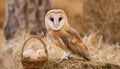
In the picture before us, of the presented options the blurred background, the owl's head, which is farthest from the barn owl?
the blurred background

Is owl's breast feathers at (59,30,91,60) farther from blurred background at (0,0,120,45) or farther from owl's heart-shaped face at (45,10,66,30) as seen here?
blurred background at (0,0,120,45)

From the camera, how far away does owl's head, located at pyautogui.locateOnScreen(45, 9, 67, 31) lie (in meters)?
3.84

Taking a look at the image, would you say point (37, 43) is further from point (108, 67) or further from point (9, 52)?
point (108, 67)

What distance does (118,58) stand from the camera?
457 centimetres

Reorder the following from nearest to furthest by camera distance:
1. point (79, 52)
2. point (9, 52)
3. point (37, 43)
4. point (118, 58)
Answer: point (79, 52), point (118, 58), point (37, 43), point (9, 52)

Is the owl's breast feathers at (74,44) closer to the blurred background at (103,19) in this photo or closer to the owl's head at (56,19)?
the owl's head at (56,19)

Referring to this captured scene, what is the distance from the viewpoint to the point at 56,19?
3836 millimetres

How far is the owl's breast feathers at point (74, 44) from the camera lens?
13.0ft

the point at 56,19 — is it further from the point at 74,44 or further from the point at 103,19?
the point at 103,19

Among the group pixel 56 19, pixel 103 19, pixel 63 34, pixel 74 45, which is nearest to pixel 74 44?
pixel 74 45

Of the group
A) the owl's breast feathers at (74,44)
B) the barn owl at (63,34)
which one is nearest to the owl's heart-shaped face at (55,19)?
the barn owl at (63,34)

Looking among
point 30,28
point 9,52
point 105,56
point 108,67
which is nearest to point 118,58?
point 105,56

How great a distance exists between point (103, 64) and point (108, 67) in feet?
0.17

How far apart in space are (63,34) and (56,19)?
6.9 inches
